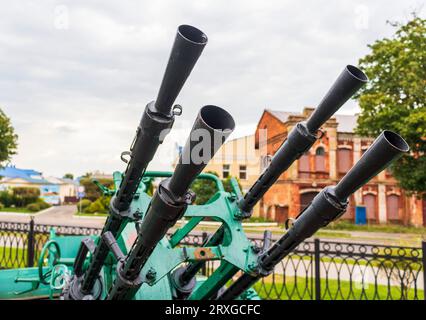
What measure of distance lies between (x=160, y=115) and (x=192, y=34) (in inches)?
17.5

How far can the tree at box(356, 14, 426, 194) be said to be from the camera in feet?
47.9

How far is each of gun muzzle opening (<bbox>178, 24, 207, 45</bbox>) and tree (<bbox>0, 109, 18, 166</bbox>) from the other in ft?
84.2

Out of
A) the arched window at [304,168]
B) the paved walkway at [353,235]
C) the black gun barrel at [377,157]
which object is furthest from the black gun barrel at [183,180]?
the arched window at [304,168]

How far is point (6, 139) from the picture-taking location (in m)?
24.2

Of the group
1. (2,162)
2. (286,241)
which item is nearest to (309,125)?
(286,241)

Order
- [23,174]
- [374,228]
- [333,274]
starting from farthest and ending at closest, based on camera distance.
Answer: [23,174], [374,228], [333,274]

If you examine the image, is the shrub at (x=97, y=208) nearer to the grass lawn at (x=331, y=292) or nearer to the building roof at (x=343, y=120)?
the building roof at (x=343, y=120)

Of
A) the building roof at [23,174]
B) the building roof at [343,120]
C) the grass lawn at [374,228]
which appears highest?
the building roof at [23,174]

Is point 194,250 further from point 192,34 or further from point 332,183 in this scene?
point 332,183

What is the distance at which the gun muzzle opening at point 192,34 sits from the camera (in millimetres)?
1479

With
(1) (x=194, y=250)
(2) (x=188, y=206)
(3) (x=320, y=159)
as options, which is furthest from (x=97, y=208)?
(2) (x=188, y=206)

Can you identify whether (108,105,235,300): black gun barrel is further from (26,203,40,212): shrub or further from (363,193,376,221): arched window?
(26,203,40,212): shrub

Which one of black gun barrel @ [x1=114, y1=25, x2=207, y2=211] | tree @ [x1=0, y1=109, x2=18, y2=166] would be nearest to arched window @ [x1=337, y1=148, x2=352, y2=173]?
tree @ [x1=0, y1=109, x2=18, y2=166]

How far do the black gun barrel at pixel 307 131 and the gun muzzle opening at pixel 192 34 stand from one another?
93 cm
